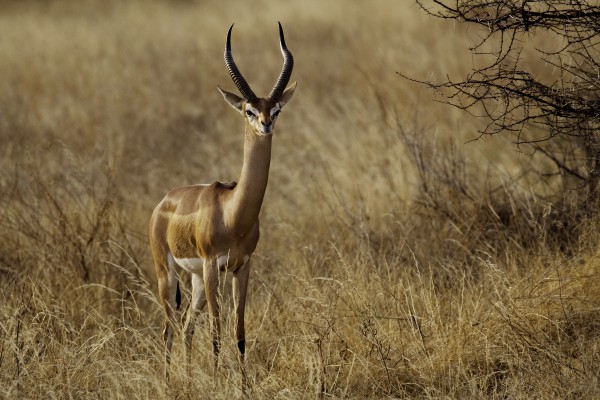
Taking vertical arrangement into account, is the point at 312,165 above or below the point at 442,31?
below

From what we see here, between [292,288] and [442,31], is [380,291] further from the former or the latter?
[442,31]

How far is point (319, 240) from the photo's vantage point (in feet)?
27.0

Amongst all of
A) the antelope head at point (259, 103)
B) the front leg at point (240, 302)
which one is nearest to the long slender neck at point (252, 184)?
the antelope head at point (259, 103)

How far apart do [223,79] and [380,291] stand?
30.6 ft

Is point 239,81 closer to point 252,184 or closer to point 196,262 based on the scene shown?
point 252,184

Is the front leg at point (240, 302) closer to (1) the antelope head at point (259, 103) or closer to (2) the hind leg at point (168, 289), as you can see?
(2) the hind leg at point (168, 289)

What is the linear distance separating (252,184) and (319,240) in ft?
9.15

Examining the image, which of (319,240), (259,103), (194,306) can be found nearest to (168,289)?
(194,306)

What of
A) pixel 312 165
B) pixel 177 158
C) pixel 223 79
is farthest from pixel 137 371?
pixel 223 79

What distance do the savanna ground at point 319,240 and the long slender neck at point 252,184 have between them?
60 centimetres

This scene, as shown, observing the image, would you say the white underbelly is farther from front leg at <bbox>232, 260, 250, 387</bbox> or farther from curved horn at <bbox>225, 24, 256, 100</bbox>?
curved horn at <bbox>225, 24, 256, 100</bbox>

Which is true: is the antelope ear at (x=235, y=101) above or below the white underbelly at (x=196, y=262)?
above

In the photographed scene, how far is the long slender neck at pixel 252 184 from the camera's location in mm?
5496

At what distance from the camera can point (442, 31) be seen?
14.2 m
